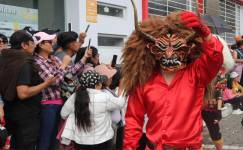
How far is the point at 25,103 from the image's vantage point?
436 centimetres

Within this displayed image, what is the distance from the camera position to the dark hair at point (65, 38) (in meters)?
5.42

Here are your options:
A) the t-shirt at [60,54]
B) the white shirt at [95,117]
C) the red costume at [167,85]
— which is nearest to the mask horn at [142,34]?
the red costume at [167,85]

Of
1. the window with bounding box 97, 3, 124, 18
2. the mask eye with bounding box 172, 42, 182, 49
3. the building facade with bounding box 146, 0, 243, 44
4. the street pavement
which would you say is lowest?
the street pavement

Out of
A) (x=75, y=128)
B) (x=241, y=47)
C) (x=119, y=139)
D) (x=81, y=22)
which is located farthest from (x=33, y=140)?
(x=241, y=47)

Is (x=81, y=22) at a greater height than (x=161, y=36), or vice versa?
(x=81, y=22)

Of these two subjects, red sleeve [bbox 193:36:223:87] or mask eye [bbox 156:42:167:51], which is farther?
mask eye [bbox 156:42:167:51]

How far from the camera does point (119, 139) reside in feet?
18.2

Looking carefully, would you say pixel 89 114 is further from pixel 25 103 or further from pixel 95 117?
pixel 25 103

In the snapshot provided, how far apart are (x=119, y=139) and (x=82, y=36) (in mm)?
1354

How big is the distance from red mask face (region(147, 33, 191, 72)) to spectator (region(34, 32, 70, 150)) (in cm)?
192

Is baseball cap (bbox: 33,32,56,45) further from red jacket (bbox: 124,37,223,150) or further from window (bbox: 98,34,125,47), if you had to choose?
window (bbox: 98,34,125,47)

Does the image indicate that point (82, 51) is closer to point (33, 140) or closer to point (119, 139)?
point (119, 139)

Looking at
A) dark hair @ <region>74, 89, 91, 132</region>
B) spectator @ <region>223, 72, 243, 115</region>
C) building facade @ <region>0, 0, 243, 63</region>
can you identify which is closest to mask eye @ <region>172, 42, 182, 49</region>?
dark hair @ <region>74, 89, 91, 132</region>

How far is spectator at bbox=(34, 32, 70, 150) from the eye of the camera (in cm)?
479
